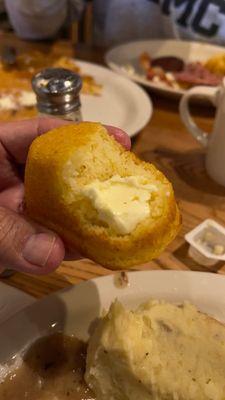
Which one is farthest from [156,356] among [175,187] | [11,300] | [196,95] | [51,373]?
[196,95]

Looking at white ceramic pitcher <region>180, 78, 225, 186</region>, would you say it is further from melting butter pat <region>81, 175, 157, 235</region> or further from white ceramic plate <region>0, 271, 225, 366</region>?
melting butter pat <region>81, 175, 157, 235</region>

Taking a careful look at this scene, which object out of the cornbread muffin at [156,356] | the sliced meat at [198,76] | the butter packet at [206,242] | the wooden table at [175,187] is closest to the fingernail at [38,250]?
the cornbread muffin at [156,356]

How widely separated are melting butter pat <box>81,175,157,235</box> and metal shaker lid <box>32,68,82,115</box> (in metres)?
0.46

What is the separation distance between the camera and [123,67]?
1680mm

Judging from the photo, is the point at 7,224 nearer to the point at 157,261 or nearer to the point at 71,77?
the point at 157,261

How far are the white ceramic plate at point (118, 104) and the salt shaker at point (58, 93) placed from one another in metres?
0.23

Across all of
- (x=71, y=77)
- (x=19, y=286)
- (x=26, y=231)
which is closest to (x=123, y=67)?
(x=71, y=77)

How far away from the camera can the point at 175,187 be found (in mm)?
1176

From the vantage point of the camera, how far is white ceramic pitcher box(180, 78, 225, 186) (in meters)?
1.09

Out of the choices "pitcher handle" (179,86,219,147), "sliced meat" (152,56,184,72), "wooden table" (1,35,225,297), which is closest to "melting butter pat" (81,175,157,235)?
"wooden table" (1,35,225,297)

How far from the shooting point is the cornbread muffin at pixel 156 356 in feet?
2.23

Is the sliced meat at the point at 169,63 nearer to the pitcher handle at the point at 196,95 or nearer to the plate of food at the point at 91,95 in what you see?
the plate of food at the point at 91,95

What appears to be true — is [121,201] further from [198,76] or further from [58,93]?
[198,76]

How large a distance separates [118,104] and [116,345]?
93cm
